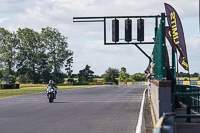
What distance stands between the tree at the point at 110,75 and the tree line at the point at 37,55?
3122 cm

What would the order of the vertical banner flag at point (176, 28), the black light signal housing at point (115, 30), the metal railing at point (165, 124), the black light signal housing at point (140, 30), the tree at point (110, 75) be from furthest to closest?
1. the tree at point (110, 75)
2. the black light signal housing at point (140, 30)
3. the black light signal housing at point (115, 30)
4. the vertical banner flag at point (176, 28)
5. the metal railing at point (165, 124)

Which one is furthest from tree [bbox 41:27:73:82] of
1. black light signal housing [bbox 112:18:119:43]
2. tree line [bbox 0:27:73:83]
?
black light signal housing [bbox 112:18:119:43]

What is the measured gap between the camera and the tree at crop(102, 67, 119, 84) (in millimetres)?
142363

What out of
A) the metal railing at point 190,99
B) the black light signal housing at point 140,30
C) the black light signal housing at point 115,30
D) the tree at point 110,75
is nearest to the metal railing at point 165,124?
the metal railing at point 190,99

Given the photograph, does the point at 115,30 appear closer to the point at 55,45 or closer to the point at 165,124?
the point at 165,124

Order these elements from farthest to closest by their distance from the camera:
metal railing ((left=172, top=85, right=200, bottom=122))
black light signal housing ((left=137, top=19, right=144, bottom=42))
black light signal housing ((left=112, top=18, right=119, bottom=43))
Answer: black light signal housing ((left=137, top=19, right=144, bottom=42)) → black light signal housing ((left=112, top=18, right=119, bottom=43)) → metal railing ((left=172, top=85, right=200, bottom=122))

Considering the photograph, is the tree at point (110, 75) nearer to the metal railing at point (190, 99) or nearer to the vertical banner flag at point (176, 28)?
the metal railing at point (190, 99)

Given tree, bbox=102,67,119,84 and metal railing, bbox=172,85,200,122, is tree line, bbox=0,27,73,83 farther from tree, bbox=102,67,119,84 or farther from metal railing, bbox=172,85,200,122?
metal railing, bbox=172,85,200,122

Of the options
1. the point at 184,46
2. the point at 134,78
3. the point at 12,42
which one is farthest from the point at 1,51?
the point at 184,46

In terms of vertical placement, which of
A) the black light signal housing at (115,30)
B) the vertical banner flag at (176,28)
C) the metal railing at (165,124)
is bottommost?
the metal railing at (165,124)

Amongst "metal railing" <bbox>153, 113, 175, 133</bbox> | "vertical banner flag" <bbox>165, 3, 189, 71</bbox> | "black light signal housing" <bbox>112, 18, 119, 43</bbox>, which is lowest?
"metal railing" <bbox>153, 113, 175, 133</bbox>

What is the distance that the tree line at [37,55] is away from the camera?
354 feet

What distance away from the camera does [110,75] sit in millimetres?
143750

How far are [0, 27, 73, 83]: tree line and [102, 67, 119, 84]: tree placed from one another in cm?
3122
